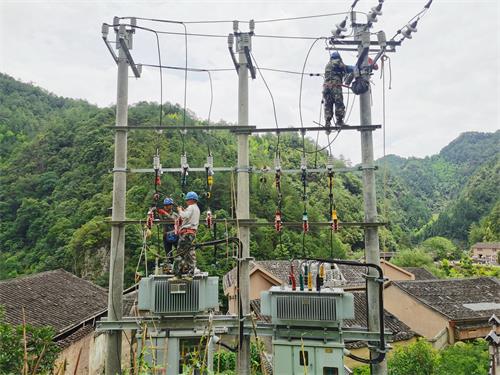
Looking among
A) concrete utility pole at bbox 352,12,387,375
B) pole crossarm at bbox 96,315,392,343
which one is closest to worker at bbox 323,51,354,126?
concrete utility pole at bbox 352,12,387,375

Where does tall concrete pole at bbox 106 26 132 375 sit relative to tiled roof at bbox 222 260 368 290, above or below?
above

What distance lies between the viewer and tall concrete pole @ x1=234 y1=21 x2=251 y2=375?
19.1 feet

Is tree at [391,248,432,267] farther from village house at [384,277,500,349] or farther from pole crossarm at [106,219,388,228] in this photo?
pole crossarm at [106,219,388,228]

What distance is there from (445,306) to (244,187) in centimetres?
2031

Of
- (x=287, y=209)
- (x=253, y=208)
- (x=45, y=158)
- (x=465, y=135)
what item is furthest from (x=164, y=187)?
(x=465, y=135)

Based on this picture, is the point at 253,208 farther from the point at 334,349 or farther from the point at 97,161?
the point at 334,349

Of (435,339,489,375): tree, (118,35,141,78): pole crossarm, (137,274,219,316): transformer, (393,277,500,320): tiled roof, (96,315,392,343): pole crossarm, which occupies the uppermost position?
(118,35,141,78): pole crossarm

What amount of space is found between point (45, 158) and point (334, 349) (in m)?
51.4

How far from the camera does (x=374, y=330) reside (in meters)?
5.68

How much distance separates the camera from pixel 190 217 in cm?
578

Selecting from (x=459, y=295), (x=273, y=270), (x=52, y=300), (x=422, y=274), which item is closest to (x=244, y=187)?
(x=52, y=300)

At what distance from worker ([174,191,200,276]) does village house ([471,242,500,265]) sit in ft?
234

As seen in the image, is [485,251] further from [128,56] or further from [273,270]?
[128,56]

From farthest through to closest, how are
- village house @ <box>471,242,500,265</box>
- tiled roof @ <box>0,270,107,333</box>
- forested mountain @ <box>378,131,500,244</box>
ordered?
forested mountain @ <box>378,131,500,244</box>
village house @ <box>471,242,500,265</box>
tiled roof @ <box>0,270,107,333</box>
